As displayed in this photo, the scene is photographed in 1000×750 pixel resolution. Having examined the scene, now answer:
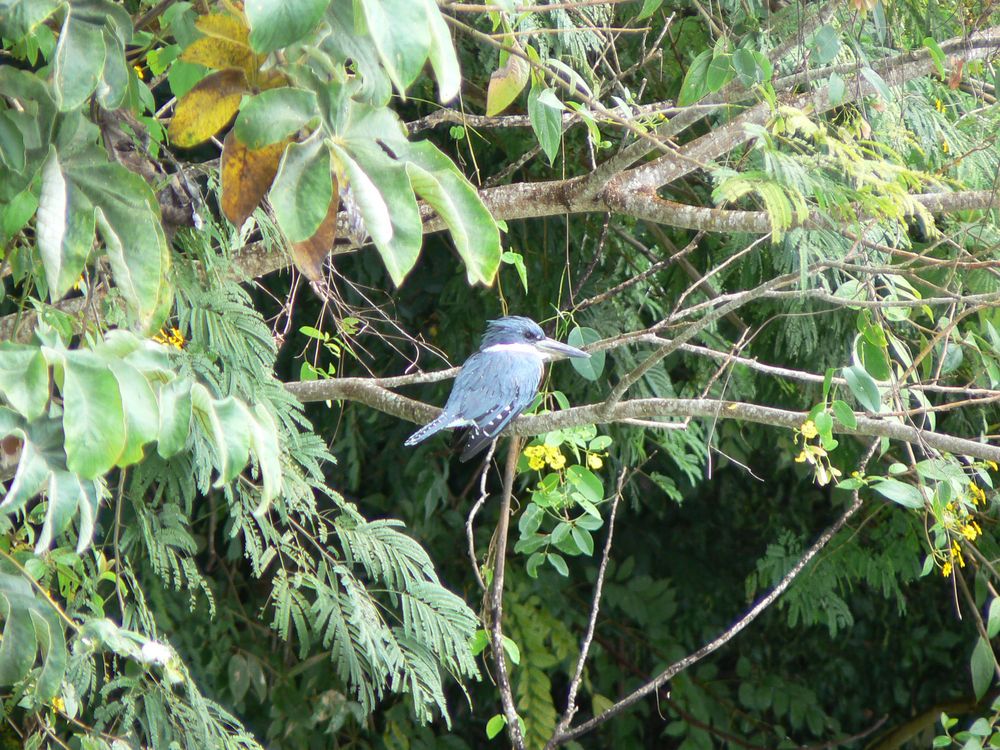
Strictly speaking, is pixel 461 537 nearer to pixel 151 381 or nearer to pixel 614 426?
pixel 614 426

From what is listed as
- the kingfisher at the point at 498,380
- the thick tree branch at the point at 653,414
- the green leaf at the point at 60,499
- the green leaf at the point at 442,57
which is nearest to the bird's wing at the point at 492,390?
the kingfisher at the point at 498,380

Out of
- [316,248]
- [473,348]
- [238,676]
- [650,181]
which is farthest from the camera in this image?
[473,348]

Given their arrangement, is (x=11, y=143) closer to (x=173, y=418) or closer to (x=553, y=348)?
(x=173, y=418)

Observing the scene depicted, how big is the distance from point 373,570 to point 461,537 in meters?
1.82

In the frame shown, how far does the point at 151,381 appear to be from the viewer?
1.32 m

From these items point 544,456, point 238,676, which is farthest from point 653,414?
point 238,676

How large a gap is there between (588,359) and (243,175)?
186 centimetres

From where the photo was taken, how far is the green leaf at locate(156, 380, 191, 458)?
124 centimetres

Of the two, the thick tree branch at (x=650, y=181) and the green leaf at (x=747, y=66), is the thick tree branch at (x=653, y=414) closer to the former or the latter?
the thick tree branch at (x=650, y=181)

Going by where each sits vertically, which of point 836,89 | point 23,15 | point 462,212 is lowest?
point 836,89

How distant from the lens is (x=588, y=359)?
306 centimetres

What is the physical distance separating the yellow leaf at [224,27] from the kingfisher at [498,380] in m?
2.29

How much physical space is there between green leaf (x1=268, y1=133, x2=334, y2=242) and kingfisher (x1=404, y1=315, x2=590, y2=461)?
2511 mm

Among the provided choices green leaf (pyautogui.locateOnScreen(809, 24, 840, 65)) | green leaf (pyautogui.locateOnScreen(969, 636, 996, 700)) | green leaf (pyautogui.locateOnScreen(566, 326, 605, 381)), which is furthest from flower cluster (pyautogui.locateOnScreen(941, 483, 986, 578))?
green leaf (pyautogui.locateOnScreen(809, 24, 840, 65))
